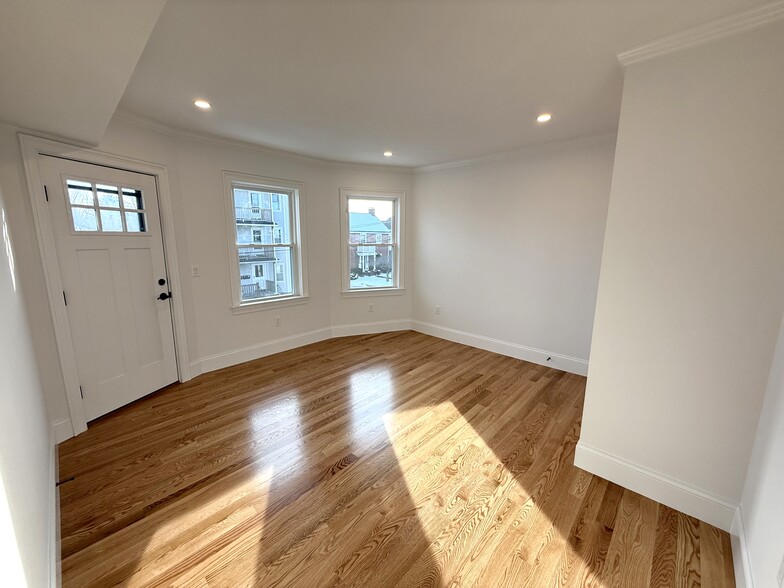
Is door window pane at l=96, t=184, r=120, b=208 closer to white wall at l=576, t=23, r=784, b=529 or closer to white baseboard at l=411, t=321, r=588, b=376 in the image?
white wall at l=576, t=23, r=784, b=529

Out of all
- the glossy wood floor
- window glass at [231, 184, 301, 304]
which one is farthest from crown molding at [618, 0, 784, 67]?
window glass at [231, 184, 301, 304]

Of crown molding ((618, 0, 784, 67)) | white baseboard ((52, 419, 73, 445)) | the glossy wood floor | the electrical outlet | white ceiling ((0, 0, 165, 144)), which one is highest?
crown molding ((618, 0, 784, 67))

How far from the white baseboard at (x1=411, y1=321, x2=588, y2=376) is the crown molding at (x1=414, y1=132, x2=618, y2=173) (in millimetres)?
2285

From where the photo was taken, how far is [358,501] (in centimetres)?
180

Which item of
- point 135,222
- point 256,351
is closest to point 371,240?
point 256,351

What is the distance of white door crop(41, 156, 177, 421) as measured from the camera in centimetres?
240

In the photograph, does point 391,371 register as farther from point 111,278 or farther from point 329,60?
point 329,60

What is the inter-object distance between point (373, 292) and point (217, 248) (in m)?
2.23

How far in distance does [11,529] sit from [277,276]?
138 inches

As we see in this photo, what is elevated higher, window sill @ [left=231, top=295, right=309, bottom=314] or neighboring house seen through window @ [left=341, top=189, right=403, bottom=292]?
neighboring house seen through window @ [left=341, top=189, right=403, bottom=292]

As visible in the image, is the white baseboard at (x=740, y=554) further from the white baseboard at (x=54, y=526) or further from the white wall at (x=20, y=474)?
the white baseboard at (x=54, y=526)

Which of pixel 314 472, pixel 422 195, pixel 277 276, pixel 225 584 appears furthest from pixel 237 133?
pixel 225 584

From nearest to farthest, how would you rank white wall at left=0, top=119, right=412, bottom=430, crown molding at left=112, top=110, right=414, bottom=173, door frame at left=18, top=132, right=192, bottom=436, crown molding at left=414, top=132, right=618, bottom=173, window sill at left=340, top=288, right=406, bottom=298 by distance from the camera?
1. door frame at left=18, top=132, right=192, bottom=436
2. white wall at left=0, top=119, right=412, bottom=430
3. crown molding at left=112, top=110, right=414, bottom=173
4. crown molding at left=414, top=132, right=618, bottom=173
5. window sill at left=340, top=288, right=406, bottom=298

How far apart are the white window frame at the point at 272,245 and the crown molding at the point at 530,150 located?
6.36ft
